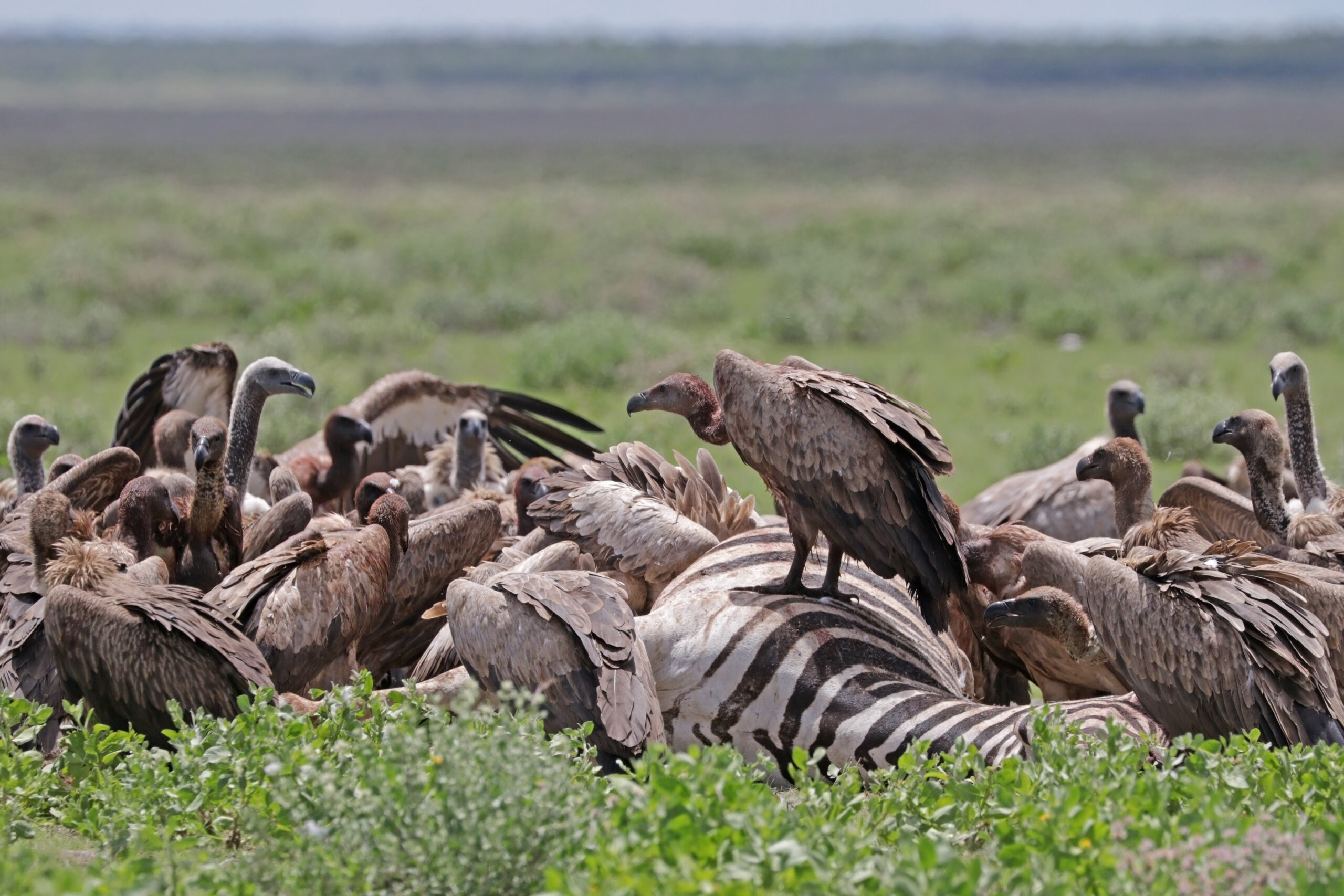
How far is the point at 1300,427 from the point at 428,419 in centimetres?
475

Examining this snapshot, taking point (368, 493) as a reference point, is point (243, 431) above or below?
above

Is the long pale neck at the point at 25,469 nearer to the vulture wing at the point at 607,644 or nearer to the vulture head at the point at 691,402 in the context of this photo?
the vulture head at the point at 691,402

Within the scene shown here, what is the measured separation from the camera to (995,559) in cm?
650

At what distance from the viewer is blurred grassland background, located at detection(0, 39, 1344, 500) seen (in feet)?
49.0

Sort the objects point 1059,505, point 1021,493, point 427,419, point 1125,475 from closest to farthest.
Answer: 1. point 1125,475
2. point 1059,505
3. point 1021,493
4. point 427,419

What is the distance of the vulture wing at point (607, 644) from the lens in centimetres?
518

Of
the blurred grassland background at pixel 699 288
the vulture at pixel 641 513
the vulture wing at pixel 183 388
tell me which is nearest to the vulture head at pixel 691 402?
the vulture at pixel 641 513

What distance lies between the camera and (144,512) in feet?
21.0

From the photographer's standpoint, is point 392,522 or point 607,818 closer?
point 607,818

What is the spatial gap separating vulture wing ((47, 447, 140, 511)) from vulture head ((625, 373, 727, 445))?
2328mm

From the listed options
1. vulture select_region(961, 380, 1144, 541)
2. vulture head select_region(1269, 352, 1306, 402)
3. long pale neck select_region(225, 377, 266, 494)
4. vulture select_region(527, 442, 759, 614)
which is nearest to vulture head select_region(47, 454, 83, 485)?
long pale neck select_region(225, 377, 266, 494)

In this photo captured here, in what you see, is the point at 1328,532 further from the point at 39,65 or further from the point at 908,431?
the point at 39,65

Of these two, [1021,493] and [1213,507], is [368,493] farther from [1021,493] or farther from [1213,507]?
[1213,507]

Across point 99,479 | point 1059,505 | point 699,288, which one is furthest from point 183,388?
point 699,288
